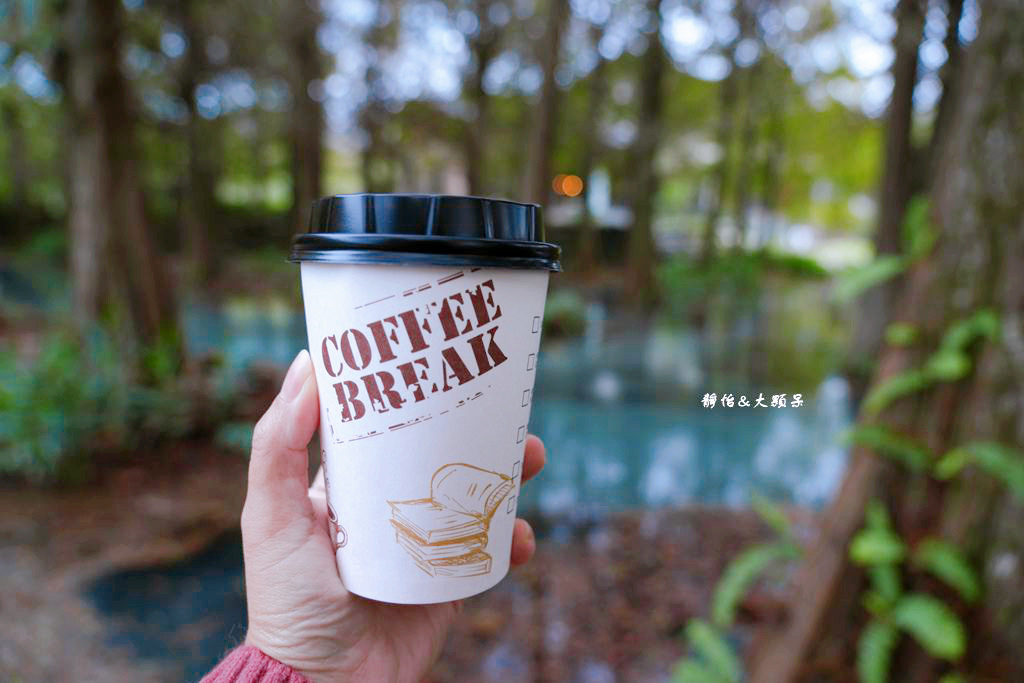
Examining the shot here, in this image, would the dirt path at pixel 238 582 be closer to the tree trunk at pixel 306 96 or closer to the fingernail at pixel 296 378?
the fingernail at pixel 296 378

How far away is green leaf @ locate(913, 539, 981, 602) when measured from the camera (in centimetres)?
217

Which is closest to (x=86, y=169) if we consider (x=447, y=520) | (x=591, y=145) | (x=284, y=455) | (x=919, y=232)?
(x=284, y=455)

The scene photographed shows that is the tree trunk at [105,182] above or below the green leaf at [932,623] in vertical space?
above

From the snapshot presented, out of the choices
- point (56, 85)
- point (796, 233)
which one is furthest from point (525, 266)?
point (796, 233)

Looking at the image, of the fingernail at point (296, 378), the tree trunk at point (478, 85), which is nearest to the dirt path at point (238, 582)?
the fingernail at point (296, 378)

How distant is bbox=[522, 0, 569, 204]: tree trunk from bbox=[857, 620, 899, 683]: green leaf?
4306 millimetres

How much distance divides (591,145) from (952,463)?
47.9 feet

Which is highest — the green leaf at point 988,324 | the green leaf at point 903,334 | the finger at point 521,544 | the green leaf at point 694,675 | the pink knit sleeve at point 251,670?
the green leaf at point 988,324

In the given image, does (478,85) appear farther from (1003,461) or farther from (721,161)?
(1003,461)

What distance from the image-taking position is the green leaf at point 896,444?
2.33 m

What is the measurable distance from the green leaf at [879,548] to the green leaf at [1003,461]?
1.33 ft

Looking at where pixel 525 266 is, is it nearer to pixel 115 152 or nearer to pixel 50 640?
pixel 50 640

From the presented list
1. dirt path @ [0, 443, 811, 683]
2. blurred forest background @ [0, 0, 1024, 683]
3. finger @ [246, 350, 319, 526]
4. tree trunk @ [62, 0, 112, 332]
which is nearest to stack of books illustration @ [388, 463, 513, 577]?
finger @ [246, 350, 319, 526]

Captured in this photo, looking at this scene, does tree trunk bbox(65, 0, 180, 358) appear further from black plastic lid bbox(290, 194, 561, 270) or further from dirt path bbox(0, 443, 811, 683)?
black plastic lid bbox(290, 194, 561, 270)
